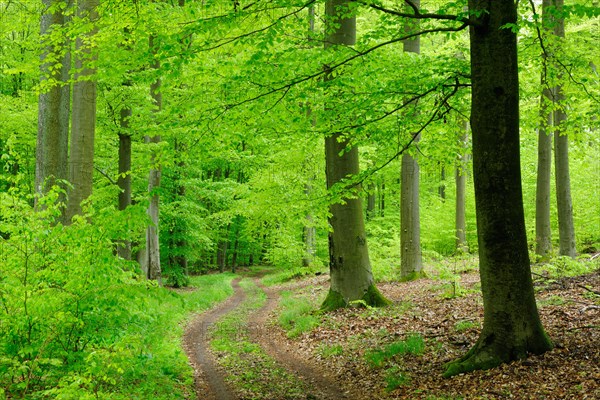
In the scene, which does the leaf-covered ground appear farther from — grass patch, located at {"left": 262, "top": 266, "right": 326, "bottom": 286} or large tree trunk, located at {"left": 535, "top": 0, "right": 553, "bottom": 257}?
grass patch, located at {"left": 262, "top": 266, "right": 326, "bottom": 286}

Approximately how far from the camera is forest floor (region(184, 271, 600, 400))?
5.71m

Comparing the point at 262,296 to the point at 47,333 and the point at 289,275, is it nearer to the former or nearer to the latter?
the point at 289,275

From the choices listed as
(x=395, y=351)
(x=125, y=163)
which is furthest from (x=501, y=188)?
(x=125, y=163)

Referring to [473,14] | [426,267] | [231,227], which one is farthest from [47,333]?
[231,227]

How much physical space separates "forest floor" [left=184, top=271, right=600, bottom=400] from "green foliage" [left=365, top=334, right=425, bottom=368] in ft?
0.06

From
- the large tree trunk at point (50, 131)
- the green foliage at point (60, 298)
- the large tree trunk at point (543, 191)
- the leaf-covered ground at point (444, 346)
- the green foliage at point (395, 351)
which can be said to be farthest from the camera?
the large tree trunk at point (543, 191)

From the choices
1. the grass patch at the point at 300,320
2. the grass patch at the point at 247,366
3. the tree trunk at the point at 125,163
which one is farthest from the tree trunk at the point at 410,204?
the tree trunk at the point at 125,163

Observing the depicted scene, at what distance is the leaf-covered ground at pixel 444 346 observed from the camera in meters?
5.58

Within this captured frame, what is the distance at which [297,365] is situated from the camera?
901 cm

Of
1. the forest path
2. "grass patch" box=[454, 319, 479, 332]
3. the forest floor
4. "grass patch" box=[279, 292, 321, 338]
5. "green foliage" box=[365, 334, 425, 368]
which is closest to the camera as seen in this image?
the forest floor

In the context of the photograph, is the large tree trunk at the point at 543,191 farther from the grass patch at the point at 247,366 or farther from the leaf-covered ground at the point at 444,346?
the grass patch at the point at 247,366

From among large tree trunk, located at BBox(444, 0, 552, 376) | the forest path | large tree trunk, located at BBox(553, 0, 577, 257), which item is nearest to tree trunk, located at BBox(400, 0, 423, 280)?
large tree trunk, located at BBox(553, 0, 577, 257)

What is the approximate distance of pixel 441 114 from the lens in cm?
798

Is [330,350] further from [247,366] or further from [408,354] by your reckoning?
[408,354]
